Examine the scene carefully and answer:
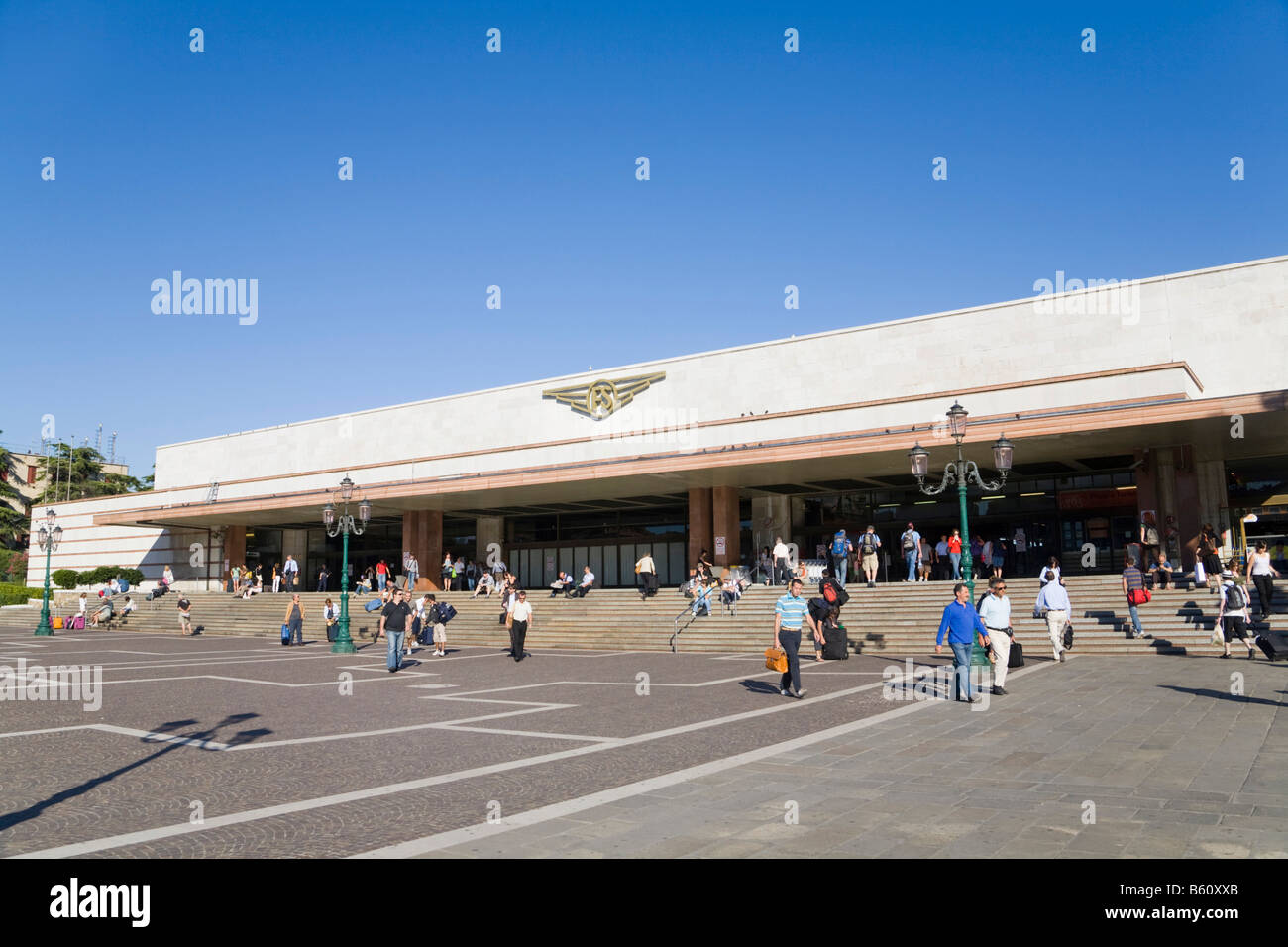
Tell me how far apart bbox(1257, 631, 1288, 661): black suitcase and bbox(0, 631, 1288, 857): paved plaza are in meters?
0.32

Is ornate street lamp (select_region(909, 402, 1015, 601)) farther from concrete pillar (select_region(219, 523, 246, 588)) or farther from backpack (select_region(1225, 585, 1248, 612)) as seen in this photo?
concrete pillar (select_region(219, 523, 246, 588))

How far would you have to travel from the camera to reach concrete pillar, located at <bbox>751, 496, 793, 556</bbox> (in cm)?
3341

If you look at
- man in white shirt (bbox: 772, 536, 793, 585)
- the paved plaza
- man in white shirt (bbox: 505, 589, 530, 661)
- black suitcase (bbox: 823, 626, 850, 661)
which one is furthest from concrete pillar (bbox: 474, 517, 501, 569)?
the paved plaza

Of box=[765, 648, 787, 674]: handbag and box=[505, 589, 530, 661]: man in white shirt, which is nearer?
box=[765, 648, 787, 674]: handbag

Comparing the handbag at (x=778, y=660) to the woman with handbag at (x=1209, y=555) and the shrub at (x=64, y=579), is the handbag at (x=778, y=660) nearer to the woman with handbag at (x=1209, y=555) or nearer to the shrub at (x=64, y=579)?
the woman with handbag at (x=1209, y=555)

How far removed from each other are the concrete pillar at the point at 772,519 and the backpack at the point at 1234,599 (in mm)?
19066

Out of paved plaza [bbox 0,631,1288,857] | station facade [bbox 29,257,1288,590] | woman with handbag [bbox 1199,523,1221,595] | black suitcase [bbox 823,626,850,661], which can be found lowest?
black suitcase [bbox 823,626,850,661]

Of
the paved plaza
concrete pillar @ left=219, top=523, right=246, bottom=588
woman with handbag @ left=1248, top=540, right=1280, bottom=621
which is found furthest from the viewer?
concrete pillar @ left=219, top=523, right=246, bottom=588

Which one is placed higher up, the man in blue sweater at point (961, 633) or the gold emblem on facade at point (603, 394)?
the gold emblem on facade at point (603, 394)

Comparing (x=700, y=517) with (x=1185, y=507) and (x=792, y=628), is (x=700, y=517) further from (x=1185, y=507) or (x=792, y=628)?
(x=792, y=628)

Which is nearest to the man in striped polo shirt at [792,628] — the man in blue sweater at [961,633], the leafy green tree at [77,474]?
the man in blue sweater at [961,633]

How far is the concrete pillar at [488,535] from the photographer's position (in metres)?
41.0

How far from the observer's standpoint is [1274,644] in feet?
50.6

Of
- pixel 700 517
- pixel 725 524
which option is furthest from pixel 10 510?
pixel 725 524
